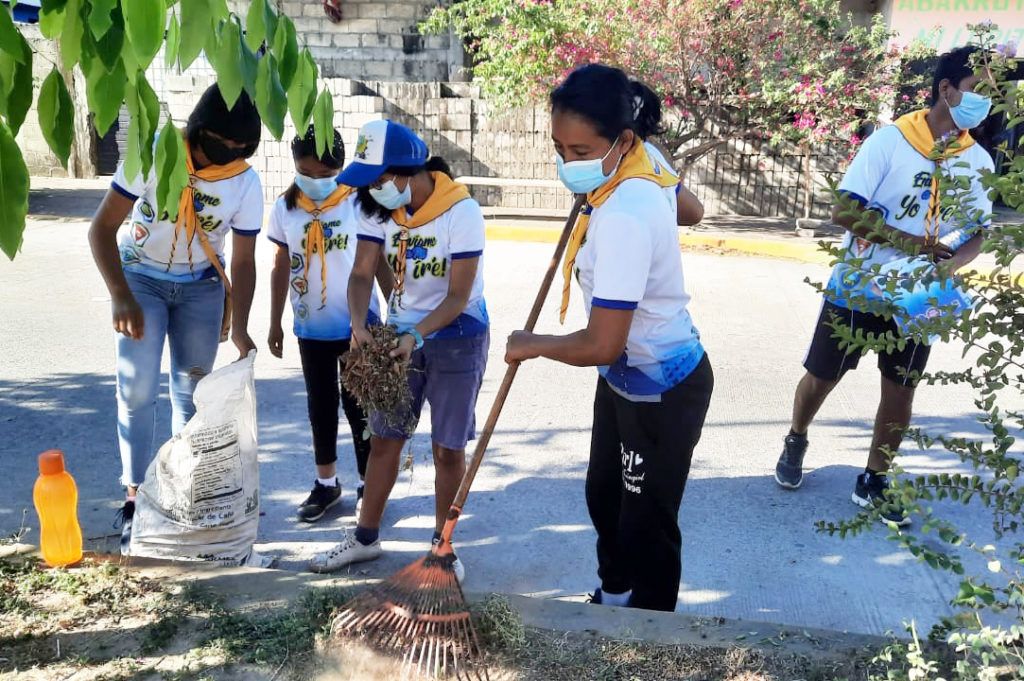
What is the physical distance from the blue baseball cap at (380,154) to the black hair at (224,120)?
43 cm

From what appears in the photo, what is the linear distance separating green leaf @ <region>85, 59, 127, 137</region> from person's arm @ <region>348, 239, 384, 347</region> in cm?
187

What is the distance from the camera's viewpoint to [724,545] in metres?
3.86

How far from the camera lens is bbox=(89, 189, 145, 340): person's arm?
130 inches

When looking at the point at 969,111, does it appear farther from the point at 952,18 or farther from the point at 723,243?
the point at 952,18

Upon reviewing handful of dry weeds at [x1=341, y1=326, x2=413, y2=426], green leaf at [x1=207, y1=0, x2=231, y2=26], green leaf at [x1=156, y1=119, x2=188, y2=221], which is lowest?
handful of dry weeds at [x1=341, y1=326, x2=413, y2=426]

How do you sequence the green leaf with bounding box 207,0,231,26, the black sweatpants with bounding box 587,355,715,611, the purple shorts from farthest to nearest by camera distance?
the purple shorts < the black sweatpants with bounding box 587,355,715,611 < the green leaf with bounding box 207,0,231,26

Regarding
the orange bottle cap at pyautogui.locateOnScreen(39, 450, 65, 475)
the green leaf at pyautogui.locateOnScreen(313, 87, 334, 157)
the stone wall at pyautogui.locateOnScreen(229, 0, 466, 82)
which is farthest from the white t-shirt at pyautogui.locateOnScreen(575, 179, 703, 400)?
the stone wall at pyautogui.locateOnScreen(229, 0, 466, 82)

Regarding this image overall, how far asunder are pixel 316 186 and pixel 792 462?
261 centimetres

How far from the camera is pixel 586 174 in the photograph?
255 centimetres

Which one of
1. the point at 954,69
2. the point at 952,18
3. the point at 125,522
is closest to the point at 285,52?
the point at 125,522

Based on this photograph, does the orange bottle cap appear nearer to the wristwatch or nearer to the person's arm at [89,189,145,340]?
the person's arm at [89,189,145,340]

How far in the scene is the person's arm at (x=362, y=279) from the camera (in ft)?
11.3

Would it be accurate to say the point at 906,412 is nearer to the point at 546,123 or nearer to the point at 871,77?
the point at 871,77

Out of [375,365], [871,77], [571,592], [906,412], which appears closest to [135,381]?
[375,365]
